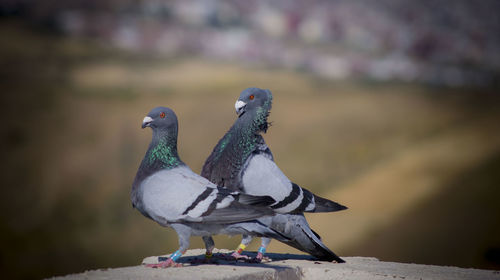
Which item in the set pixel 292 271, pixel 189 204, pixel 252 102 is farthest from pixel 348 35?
pixel 189 204

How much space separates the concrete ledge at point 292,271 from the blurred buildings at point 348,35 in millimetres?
6344

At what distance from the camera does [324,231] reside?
10656 mm

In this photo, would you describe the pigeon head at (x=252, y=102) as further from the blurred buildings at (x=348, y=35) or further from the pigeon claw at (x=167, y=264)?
the blurred buildings at (x=348, y=35)

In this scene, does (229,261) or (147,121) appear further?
(229,261)

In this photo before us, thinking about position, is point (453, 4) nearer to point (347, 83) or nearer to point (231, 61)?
point (347, 83)

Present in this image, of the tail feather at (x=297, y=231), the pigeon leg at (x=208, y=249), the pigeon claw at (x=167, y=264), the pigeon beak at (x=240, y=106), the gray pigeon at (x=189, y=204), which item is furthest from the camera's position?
the pigeon beak at (x=240, y=106)

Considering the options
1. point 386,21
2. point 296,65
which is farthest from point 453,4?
point 296,65

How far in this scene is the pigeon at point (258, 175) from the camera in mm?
5473

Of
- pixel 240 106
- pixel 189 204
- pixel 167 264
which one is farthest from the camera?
pixel 240 106

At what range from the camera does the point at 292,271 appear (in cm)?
551

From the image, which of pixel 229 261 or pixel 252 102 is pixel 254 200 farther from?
pixel 252 102

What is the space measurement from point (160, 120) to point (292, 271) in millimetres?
1833

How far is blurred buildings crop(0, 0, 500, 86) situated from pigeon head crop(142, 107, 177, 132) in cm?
681

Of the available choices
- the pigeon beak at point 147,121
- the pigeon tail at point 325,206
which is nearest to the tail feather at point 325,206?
the pigeon tail at point 325,206
